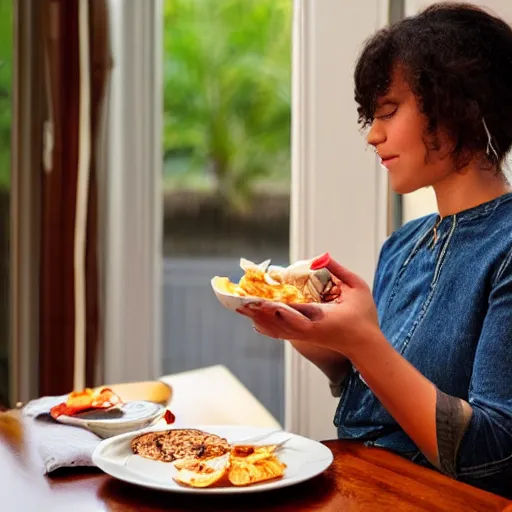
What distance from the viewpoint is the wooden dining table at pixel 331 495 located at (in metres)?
0.85

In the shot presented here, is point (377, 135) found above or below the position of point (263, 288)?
above

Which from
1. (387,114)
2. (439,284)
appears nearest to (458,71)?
(387,114)

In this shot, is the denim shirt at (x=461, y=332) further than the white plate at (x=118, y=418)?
No

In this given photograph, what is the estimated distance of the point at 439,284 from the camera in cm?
116

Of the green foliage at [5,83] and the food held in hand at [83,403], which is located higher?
the green foliage at [5,83]

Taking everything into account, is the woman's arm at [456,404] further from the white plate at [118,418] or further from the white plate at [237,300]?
the white plate at [118,418]

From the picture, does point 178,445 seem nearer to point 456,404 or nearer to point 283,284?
point 283,284

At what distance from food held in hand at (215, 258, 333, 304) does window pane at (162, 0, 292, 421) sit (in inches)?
83.1

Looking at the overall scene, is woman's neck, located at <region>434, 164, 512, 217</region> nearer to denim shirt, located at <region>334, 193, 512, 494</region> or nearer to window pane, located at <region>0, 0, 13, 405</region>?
denim shirt, located at <region>334, 193, 512, 494</region>

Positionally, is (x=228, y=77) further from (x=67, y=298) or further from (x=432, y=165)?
(x=432, y=165)

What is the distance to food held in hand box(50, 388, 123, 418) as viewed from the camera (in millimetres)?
1195

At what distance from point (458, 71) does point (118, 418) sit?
0.67 m

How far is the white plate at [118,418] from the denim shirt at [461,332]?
10.9 inches

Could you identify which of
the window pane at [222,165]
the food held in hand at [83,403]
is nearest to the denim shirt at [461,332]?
the food held in hand at [83,403]
